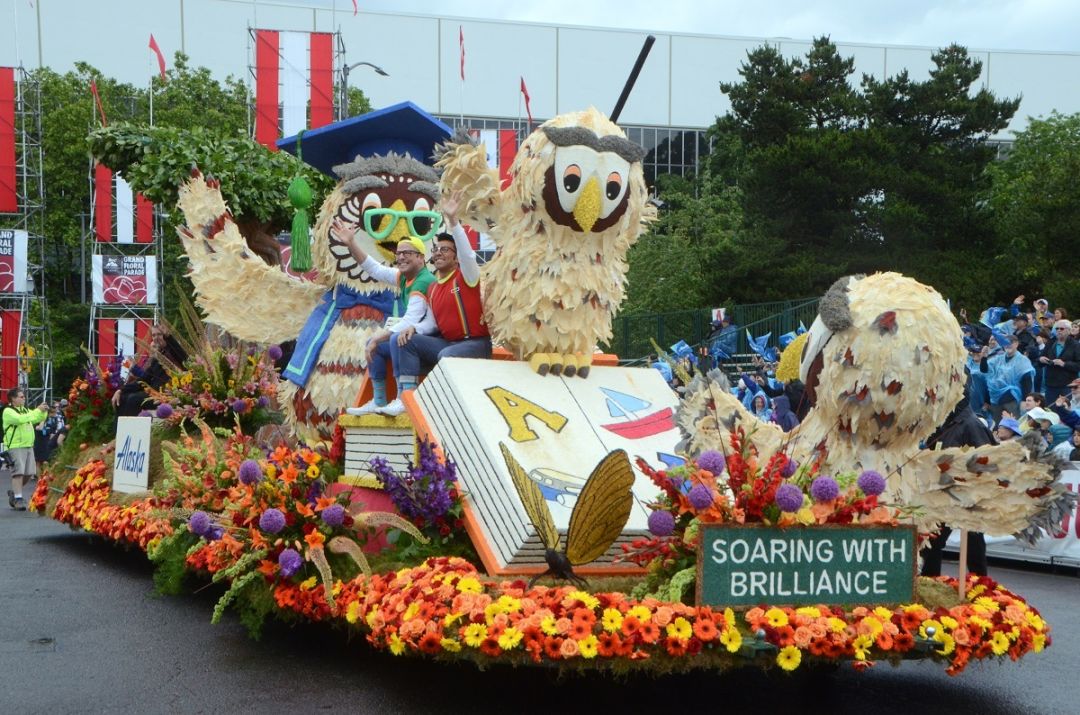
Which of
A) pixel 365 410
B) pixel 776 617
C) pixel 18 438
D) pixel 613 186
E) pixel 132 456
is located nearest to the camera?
pixel 776 617

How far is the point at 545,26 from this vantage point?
142 ft

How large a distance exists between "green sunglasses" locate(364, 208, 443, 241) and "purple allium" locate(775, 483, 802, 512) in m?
4.83

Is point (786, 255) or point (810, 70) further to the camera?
point (810, 70)

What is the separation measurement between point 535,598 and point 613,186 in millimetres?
2560

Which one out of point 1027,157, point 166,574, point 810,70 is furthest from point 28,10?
point 166,574

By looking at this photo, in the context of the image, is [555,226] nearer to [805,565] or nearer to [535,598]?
[535,598]

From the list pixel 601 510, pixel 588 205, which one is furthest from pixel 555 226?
pixel 601 510

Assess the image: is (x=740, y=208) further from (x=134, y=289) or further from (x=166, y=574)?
(x=166, y=574)

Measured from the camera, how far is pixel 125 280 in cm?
2839

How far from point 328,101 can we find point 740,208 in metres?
13.4

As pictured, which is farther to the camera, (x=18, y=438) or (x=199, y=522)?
(x=18, y=438)

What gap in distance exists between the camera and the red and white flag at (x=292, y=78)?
72.7ft

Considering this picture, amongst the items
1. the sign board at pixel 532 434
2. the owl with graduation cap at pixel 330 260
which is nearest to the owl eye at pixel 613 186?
the sign board at pixel 532 434

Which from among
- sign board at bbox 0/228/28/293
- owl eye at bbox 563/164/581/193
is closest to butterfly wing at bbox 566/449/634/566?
owl eye at bbox 563/164/581/193
